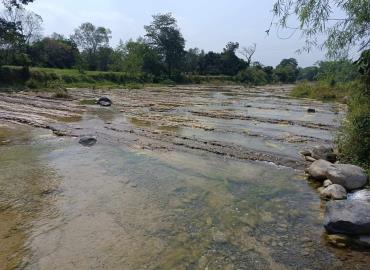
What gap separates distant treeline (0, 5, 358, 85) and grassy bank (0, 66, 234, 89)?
14 cm

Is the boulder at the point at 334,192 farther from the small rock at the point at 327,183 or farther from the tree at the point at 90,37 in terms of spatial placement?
the tree at the point at 90,37

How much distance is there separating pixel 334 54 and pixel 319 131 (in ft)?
36.5

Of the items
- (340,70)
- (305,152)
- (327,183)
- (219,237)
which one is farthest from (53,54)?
(219,237)

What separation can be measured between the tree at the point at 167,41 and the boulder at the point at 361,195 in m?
82.3

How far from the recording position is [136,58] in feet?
238

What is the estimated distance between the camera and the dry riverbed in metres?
7.48

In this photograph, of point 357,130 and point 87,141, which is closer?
point 357,130

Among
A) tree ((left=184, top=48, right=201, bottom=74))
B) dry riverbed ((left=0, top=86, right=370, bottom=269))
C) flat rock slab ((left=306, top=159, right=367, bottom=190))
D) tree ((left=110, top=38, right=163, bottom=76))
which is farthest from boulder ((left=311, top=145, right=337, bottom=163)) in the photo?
tree ((left=184, top=48, right=201, bottom=74))

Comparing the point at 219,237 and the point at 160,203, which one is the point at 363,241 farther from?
the point at 160,203

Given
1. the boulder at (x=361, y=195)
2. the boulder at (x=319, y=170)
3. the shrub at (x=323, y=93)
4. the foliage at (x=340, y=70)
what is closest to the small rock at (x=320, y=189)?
the boulder at (x=319, y=170)

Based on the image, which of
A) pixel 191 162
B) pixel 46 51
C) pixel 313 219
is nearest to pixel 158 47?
pixel 46 51

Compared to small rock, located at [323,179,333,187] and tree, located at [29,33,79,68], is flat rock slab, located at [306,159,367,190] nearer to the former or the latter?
A: small rock, located at [323,179,333,187]

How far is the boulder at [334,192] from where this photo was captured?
10.4 m

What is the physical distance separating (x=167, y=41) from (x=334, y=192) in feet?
279
